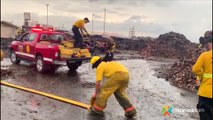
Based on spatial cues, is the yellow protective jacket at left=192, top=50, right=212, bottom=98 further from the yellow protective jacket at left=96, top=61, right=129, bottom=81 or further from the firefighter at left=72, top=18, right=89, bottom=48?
the firefighter at left=72, top=18, right=89, bottom=48

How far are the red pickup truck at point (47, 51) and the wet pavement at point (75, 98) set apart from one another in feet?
2.01

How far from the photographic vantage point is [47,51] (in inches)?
530

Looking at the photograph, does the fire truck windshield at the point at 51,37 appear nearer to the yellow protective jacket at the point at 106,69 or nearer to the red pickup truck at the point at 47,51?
the red pickup truck at the point at 47,51

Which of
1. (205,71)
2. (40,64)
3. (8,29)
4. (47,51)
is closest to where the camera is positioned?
(205,71)

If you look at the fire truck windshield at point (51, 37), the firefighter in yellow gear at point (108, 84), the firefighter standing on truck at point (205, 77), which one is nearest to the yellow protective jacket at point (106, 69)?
the firefighter in yellow gear at point (108, 84)

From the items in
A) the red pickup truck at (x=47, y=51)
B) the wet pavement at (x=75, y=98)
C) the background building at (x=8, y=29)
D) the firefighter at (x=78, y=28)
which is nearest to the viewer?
the wet pavement at (x=75, y=98)

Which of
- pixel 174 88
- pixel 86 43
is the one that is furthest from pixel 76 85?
pixel 86 43

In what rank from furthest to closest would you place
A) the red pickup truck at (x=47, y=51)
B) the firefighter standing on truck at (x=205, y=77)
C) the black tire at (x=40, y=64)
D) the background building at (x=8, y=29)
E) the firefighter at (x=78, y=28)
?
the background building at (x=8, y=29) → the firefighter at (x=78, y=28) → the black tire at (x=40, y=64) → the red pickup truck at (x=47, y=51) → the firefighter standing on truck at (x=205, y=77)

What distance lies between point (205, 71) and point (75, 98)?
4930mm

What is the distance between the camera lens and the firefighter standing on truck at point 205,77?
214 inches

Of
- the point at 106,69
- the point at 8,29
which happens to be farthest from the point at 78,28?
the point at 8,29

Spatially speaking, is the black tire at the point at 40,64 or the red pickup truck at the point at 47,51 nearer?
the red pickup truck at the point at 47,51

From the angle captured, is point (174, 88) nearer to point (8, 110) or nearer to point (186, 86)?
point (186, 86)

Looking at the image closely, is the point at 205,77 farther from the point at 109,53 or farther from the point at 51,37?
the point at 51,37
